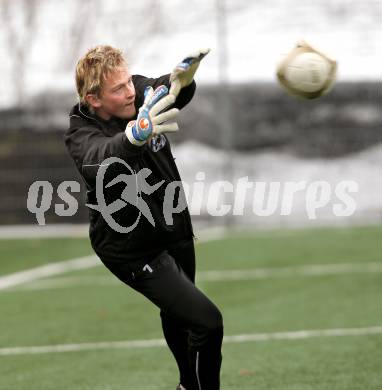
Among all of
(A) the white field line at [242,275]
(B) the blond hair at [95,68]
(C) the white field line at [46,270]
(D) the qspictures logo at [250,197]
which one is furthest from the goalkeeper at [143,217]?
(D) the qspictures logo at [250,197]

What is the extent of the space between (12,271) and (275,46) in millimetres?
6135

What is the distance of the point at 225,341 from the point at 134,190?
2.74 metres

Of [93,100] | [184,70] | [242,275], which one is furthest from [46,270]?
[184,70]

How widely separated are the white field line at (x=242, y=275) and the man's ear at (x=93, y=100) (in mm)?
5703

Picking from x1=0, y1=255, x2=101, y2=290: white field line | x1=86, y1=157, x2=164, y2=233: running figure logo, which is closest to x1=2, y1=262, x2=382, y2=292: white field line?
x1=0, y1=255, x2=101, y2=290: white field line

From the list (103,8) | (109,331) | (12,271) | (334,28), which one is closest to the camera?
(109,331)

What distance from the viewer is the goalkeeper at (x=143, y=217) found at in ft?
16.3

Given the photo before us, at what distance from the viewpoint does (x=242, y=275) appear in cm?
1092

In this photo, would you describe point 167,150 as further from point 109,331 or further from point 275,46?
point 275,46

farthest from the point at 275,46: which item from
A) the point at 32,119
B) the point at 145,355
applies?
the point at 145,355

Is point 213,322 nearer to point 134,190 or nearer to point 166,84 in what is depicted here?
point 134,190

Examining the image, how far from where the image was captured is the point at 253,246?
1354 cm

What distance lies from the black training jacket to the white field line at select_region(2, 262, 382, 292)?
543 cm

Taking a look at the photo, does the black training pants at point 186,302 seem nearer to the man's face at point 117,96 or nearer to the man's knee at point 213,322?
the man's knee at point 213,322
